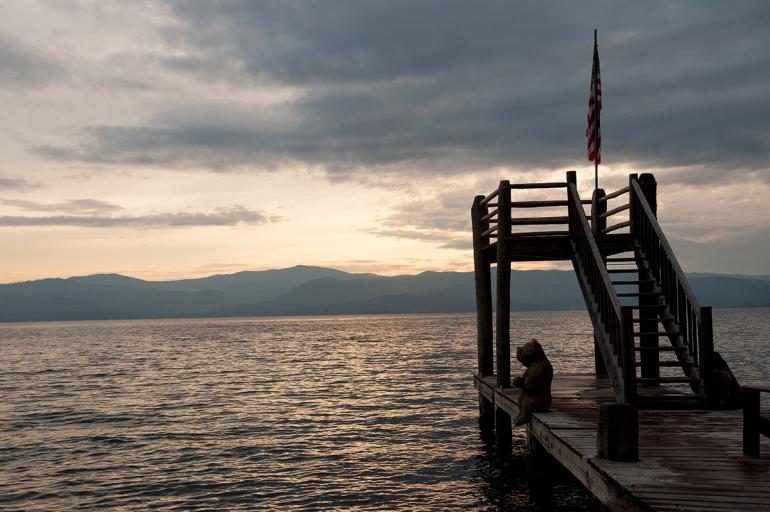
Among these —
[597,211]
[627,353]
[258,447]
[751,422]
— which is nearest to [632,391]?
[627,353]

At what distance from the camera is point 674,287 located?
1224cm

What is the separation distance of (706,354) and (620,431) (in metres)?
4.57

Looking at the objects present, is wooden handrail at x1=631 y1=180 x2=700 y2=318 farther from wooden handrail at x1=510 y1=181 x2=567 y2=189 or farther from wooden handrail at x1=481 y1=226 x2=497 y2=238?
wooden handrail at x1=481 y1=226 x2=497 y2=238

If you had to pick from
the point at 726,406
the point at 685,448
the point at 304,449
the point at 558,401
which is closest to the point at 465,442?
the point at 304,449

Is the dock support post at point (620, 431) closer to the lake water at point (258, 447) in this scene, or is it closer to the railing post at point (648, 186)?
the lake water at point (258, 447)

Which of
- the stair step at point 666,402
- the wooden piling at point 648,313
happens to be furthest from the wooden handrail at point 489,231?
the stair step at point 666,402

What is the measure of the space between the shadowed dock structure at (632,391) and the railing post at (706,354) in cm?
2

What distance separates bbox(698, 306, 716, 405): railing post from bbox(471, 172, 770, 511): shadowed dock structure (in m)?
0.02

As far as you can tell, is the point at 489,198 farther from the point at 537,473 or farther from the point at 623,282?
the point at 537,473

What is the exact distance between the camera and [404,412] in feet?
80.7

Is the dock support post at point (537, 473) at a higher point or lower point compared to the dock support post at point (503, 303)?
lower

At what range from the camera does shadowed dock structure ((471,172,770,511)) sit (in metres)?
7.01

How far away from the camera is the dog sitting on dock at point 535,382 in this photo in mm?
11523

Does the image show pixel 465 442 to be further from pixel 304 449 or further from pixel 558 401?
pixel 558 401
